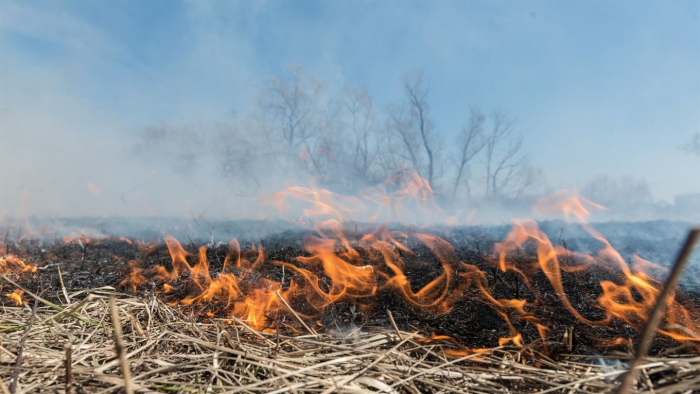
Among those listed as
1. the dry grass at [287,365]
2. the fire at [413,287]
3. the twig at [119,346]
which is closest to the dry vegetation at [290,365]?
the dry grass at [287,365]

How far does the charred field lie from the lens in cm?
148

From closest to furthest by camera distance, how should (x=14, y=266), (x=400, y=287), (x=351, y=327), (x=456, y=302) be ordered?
(x=351, y=327)
(x=456, y=302)
(x=400, y=287)
(x=14, y=266)

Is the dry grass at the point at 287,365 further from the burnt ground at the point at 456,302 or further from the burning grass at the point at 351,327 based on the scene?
the burnt ground at the point at 456,302

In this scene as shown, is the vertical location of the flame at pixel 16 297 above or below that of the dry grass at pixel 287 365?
below

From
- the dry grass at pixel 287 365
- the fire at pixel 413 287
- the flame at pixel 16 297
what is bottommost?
the flame at pixel 16 297

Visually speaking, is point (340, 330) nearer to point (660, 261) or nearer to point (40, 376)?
point (40, 376)

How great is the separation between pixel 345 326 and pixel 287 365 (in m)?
0.66

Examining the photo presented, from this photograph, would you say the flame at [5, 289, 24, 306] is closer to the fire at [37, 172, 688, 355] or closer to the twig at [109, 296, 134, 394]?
the fire at [37, 172, 688, 355]

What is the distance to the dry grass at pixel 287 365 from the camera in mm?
1410

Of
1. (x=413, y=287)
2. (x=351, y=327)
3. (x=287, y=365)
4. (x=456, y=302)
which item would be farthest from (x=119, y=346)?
(x=413, y=287)

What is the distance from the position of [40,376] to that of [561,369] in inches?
84.2

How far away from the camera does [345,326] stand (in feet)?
7.18

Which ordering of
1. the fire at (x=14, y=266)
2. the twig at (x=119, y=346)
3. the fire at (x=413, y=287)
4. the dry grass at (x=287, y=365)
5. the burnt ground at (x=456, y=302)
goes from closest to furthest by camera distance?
1. the twig at (x=119, y=346)
2. the dry grass at (x=287, y=365)
3. the burnt ground at (x=456, y=302)
4. the fire at (x=413, y=287)
5. the fire at (x=14, y=266)

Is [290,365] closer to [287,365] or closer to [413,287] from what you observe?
[287,365]
